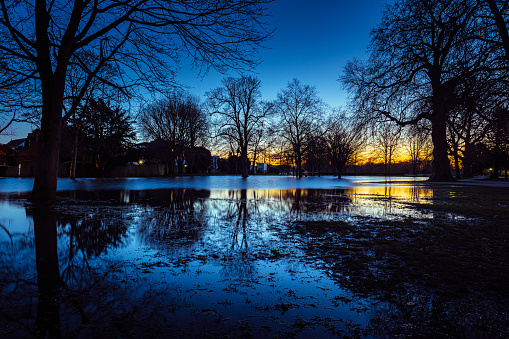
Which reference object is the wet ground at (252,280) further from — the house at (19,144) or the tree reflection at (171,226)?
the house at (19,144)

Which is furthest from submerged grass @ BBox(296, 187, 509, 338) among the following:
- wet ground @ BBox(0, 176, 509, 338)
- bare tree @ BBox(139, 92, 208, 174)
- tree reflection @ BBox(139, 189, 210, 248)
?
bare tree @ BBox(139, 92, 208, 174)

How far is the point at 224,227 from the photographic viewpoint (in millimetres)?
6383

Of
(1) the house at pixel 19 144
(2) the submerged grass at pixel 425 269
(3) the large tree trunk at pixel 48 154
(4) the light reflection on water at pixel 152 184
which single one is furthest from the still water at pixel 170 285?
(1) the house at pixel 19 144

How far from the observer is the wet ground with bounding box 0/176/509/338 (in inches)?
95.3

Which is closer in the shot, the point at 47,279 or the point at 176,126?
the point at 47,279

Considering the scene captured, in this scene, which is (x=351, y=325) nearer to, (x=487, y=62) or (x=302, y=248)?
(x=302, y=248)

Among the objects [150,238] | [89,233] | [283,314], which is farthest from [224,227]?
[283,314]

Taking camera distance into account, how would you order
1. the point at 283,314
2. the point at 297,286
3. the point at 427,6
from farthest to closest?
the point at 427,6 < the point at 297,286 < the point at 283,314

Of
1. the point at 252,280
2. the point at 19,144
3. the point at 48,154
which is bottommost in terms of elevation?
the point at 252,280

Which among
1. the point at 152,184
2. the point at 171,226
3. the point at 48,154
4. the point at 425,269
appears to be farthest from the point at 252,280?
the point at 152,184

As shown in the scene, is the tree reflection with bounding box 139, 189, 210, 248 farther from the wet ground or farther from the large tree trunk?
the large tree trunk

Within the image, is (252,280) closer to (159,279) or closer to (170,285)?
(170,285)

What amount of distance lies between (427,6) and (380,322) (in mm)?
Answer: 8244

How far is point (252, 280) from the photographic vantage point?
345 centimetres
